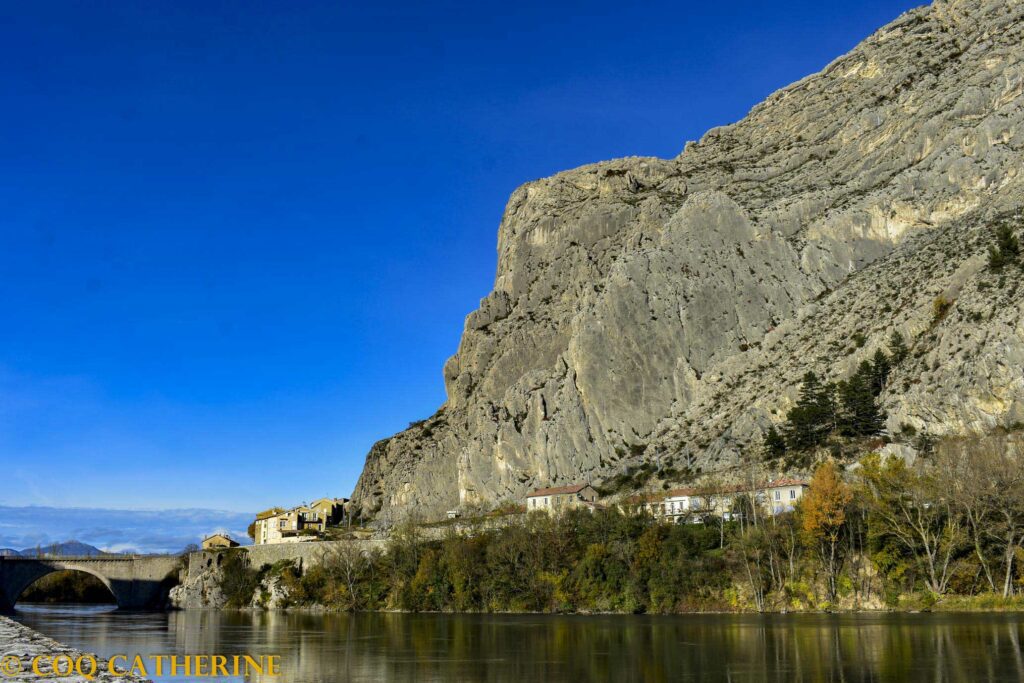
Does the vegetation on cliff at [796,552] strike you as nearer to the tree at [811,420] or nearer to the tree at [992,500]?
the tree at [992,500]

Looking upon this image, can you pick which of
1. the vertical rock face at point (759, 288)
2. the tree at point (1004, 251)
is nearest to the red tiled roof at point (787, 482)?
the vertical rock face at point (759, 288)

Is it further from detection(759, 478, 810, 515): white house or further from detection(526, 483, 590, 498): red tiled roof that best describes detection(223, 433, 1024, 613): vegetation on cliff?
detection(526, 483, 590, 498): red tiled roof

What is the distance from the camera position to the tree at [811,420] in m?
89.3

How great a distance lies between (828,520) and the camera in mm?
69562

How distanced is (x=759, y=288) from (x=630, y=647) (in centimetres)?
8761

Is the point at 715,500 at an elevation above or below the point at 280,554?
above

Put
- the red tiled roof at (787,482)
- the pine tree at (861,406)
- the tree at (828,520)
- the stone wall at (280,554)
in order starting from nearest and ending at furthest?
the tree at (828,520)
the red tiled roof at (787,482)
the pine tree at (861,406)
the stone wall at (280,554)

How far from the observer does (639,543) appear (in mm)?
79312

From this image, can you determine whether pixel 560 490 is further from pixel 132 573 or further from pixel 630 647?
pixel 132 573

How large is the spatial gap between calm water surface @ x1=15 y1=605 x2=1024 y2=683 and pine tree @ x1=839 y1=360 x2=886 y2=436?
2923 cm

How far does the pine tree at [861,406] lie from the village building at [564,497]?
31584 millimetres

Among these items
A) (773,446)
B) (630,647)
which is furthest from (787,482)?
(630,647)

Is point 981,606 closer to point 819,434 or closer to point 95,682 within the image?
point 819,434

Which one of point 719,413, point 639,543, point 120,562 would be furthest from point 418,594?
point 120,562
